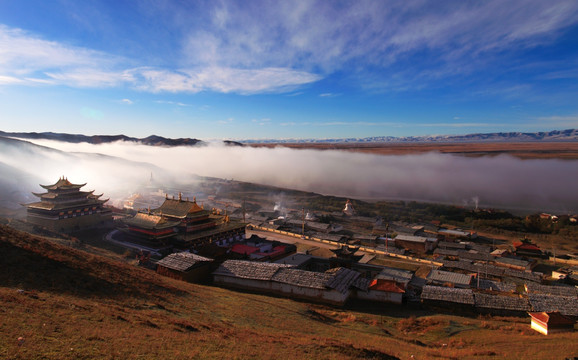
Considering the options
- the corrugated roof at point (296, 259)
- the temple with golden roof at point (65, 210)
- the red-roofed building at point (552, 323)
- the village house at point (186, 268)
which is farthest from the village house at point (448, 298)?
the temple with golden roof at point (65, 210)

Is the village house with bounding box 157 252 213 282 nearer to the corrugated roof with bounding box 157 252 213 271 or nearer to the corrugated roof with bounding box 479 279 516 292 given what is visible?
the corrugated roof with bounding box 157 252 213 271

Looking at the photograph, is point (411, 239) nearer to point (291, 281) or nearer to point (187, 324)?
point (291, 281)

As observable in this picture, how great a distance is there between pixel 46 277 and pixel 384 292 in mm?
16396

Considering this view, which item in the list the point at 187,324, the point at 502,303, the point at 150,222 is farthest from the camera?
the point at 150,222

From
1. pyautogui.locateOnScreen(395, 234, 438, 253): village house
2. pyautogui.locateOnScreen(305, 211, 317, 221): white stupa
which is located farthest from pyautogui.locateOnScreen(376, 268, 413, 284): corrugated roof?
pyautogui.locateOnScreen(305, 211, 317, 221): white stupa

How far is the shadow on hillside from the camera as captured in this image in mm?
12266

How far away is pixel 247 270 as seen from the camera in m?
20.9

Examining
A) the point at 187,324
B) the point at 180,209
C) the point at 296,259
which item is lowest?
the point at 296,259

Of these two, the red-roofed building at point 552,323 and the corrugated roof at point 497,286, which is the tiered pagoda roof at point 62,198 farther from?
the red-roofed building at point 552,323

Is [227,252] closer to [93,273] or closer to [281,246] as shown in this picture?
[281,246]

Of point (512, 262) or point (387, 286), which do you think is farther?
point (512, 262)

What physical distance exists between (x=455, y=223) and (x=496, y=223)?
5.16m

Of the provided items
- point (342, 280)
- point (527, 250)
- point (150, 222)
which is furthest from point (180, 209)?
point (527, 250)

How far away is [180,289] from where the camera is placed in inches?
660
